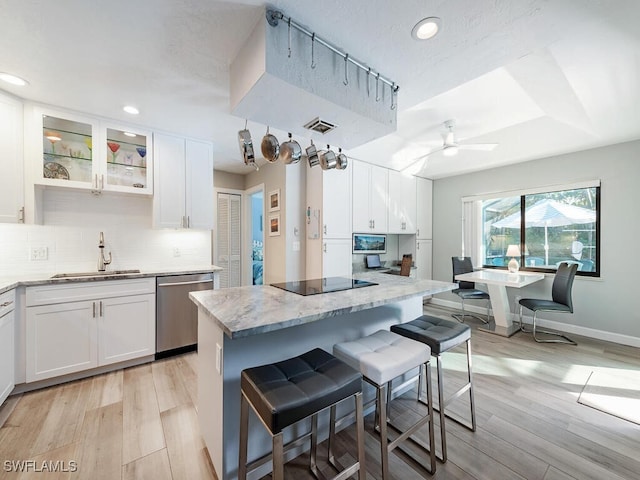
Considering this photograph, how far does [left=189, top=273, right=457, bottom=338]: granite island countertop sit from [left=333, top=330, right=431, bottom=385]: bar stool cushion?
0.24 meters

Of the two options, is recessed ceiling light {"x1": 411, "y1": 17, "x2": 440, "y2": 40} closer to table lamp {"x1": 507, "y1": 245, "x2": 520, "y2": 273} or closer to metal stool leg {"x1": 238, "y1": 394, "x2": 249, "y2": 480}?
metal stool leg {"x1": 238, "y1": 394, "x2": 249, "y2": 480}

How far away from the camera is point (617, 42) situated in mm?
1640

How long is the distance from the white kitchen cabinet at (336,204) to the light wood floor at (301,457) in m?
2.05

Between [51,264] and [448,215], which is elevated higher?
[448,215]

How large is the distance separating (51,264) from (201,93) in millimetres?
2302

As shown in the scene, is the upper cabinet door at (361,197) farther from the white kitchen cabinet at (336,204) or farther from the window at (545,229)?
the window at (545,229)

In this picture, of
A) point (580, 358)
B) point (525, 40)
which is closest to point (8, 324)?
point (525, 40)

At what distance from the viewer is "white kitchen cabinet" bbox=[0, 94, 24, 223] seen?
2170 millimetres

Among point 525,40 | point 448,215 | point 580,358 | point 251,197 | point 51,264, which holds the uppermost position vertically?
point 525,40

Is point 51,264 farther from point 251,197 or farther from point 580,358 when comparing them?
point 580,358

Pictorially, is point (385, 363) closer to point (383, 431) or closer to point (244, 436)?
point (383, 431)

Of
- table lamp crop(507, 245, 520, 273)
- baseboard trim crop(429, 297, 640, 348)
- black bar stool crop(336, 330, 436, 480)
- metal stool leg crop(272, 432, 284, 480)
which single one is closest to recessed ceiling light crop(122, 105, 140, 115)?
black bar stool crop(336, 330, 436, 480)

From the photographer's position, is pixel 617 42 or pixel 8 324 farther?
pixel 8 324

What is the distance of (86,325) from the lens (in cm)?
237
